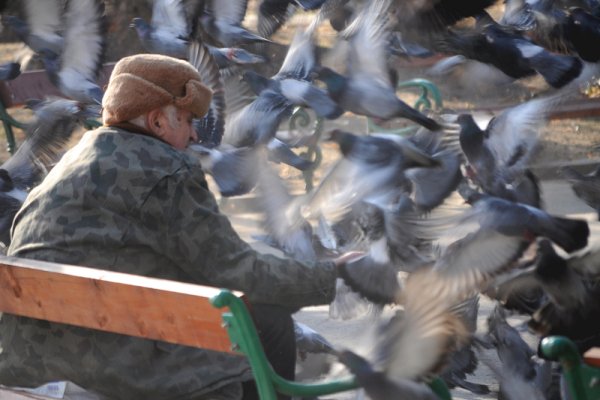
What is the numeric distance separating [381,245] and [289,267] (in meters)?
1.45

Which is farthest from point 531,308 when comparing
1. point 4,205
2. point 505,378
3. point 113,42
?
point 113,42

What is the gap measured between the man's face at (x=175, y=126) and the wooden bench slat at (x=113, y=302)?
0.45 metres

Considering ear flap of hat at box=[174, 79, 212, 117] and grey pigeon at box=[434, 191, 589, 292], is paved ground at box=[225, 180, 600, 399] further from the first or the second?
ear flap of hat at box=[174, 79, 212, 117]

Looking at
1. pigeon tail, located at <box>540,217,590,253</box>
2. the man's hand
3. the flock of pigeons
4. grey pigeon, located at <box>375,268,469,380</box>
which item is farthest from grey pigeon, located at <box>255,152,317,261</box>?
grey pigeon, located at <box>375,268,469,380</box>

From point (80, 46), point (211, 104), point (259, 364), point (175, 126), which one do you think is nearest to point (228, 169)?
point (211, 104)

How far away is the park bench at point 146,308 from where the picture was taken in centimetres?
219

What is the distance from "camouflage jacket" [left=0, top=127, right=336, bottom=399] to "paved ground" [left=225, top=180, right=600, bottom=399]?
0.92ft

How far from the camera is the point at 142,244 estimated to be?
8.64 feet

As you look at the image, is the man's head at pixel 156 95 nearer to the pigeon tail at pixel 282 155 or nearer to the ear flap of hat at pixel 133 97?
the ear flap of hat at pixel 133 97

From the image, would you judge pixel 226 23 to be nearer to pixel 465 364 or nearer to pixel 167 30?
pixel 167 30

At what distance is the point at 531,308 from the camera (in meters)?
3.63

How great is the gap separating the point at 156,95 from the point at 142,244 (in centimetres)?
38

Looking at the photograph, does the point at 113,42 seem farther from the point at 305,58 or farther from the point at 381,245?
the point at 381,245

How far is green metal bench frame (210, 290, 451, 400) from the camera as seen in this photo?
214cm
